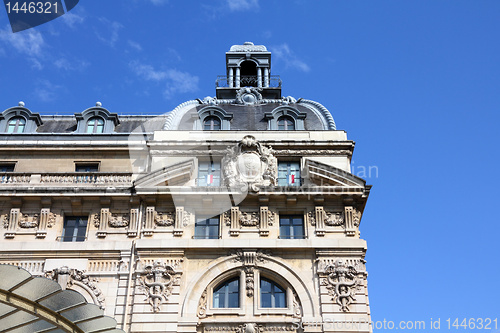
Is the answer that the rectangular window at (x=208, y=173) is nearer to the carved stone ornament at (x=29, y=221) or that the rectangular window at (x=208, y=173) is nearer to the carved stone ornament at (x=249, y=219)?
the carved stone ornament at (x=249, y=219)

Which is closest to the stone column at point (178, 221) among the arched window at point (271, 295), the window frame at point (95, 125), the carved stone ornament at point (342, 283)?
the arched window at point (271, 295)

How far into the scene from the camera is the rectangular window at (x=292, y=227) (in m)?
28.9

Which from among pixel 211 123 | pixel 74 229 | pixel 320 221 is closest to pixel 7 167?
pixel 74 229

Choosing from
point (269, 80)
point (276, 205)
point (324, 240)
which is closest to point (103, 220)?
point (276, 205)

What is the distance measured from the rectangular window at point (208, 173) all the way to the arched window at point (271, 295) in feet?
17.5

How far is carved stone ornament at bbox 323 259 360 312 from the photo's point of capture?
87.7ft

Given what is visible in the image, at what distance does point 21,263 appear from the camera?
1097 inches

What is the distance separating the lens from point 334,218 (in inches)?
1144

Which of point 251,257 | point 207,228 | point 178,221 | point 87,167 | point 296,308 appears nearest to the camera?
point 296,308

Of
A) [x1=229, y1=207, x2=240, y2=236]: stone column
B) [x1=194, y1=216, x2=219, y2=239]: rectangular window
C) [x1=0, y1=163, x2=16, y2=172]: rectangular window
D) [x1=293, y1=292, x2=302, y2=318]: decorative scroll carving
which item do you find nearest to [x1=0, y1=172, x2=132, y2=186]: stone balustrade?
[x1=0, y1=163, x2=16, y2=172]: rectangular window

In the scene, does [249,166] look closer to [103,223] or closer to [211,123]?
[211,123]

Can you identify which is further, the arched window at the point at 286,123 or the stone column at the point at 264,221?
the arched window at the point at 286,123

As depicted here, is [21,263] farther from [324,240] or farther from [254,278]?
[324,240]

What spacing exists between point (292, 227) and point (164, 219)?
5.44m
